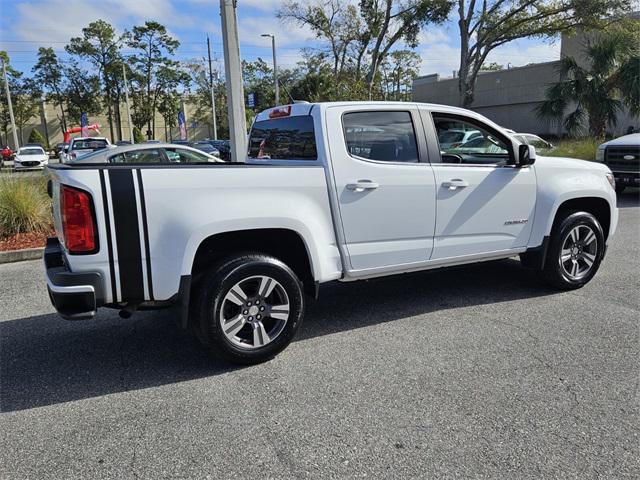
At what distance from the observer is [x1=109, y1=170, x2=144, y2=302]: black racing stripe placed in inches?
128

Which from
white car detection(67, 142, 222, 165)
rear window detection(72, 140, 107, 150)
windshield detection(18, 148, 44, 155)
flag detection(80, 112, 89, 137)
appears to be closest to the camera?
white car detection(67, 142, 222, 165)

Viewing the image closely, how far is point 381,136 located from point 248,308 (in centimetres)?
182

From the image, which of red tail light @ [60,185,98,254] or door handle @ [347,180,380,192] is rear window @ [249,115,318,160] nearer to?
door handle @ [347,180,380,192]

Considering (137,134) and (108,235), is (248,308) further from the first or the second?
(137,134)

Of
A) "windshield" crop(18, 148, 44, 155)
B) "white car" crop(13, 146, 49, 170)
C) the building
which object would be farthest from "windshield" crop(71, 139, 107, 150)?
the building

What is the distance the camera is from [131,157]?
40.8ft

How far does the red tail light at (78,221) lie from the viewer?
10.5ft

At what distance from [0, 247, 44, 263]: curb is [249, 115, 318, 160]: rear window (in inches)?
170

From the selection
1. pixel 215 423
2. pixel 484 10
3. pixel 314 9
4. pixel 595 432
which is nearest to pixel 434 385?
pixel 595 432

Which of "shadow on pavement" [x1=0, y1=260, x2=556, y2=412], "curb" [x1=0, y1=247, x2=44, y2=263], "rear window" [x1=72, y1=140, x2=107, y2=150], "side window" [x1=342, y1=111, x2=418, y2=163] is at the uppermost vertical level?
"rear window" [x1=72, y1=140, x2=107, y2=150]

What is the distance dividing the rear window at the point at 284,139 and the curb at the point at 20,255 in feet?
14.2

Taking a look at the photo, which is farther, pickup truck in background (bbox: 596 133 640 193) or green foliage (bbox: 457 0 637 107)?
green foliage (bbox: 457 0 637 107)

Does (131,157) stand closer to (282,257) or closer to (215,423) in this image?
(282,257)

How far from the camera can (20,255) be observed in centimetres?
758
